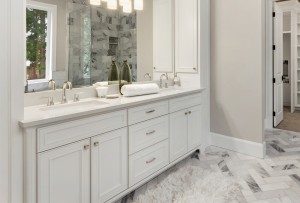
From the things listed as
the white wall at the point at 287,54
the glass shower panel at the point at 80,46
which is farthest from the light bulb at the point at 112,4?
the white wall at the point at 287,54

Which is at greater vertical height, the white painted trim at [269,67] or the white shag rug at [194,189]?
the white painted trim at [269,67]

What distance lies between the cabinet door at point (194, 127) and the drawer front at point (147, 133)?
1.62 ft

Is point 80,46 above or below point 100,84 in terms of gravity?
above

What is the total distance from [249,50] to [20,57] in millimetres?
2632

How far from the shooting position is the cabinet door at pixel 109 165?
187 centimetres

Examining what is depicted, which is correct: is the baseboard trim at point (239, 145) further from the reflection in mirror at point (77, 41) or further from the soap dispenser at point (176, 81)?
the reflection in mirror at point (77, 41)

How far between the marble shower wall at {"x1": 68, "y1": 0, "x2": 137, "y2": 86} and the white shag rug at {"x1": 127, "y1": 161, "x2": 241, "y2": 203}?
1.18m

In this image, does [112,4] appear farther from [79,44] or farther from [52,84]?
[52,84]

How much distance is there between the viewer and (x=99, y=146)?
1888 mm

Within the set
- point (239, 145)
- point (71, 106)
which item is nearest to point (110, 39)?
point (71, 106)

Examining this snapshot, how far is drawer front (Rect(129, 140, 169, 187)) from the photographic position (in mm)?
2213

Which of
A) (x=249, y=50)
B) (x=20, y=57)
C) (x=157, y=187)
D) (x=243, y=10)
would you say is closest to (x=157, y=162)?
(x=157, y=187)

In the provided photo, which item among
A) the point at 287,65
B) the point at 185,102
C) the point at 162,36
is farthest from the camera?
the point at 287,65

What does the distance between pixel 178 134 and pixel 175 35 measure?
1.34 metres
